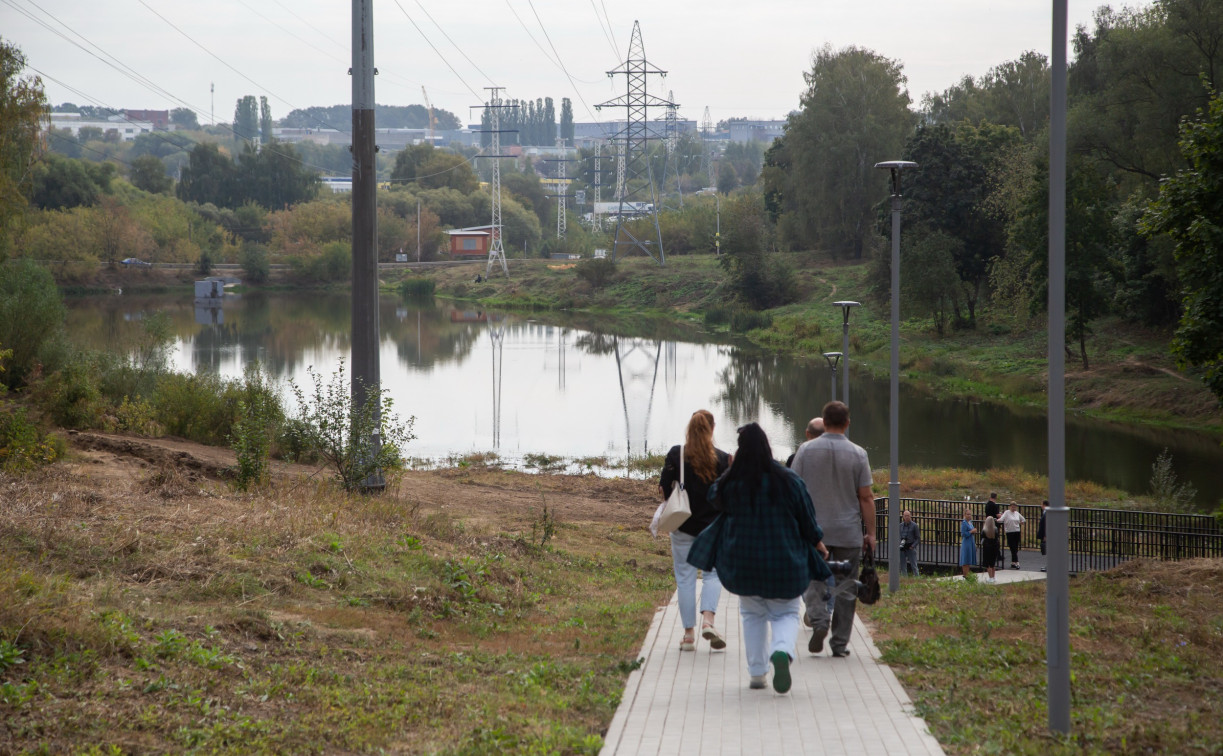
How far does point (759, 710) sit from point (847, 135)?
227 ft

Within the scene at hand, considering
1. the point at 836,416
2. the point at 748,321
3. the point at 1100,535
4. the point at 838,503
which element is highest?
the point at 748,321

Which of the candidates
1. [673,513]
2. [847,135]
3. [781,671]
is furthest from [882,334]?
[781,671]

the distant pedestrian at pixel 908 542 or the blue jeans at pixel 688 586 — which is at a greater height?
the blue jeans at pixel 688 586

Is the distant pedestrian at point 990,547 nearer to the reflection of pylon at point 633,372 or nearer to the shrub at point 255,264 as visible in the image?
the reflection of pylon at point 633,372

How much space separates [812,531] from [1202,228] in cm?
1182

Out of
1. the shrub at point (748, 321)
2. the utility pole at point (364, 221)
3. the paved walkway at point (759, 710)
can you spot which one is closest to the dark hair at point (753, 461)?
the paved walkway at point (759, 710)

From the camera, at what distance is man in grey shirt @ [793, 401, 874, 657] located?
687cm

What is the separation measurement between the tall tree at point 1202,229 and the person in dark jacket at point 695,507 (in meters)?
11.2

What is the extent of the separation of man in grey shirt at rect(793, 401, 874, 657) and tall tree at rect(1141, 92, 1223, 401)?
10603 mm

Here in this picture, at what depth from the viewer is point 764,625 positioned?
612 centimetres

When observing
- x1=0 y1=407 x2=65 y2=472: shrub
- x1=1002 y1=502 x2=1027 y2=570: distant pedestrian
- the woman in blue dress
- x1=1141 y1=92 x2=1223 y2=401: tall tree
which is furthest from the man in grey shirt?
x1=1002 y1=502 x2=1027 y2=570: distant pedestrian

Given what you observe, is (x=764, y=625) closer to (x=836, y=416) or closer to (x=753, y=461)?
(x=753, y=461)

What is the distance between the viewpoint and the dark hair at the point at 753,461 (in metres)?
6.00

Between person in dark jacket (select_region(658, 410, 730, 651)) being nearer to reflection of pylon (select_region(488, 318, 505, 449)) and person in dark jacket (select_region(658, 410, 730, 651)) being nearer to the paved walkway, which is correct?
the paved walkway
